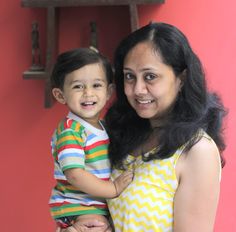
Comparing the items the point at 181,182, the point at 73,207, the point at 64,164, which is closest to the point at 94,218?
the point at 73,207

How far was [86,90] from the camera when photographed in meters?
1.36

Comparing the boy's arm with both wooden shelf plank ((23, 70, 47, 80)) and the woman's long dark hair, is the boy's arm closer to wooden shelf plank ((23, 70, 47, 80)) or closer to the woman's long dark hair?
the woman's long dark hair

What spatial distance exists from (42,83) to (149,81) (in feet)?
3.08

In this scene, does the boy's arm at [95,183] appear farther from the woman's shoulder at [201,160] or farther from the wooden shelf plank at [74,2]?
the wooden shelf plank at [74,2]

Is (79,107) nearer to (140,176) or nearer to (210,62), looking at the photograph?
(140,176)

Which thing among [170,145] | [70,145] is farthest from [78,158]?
[170,145]

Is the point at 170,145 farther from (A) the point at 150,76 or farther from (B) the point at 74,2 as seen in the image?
(B) the point at 74,2

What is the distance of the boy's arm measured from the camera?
1320mm

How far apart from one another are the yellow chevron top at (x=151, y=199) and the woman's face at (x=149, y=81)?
15cm

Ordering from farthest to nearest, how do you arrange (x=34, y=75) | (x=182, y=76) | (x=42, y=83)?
(x=42, y=83) → (x=34, y=75) → (x=182, y=76)

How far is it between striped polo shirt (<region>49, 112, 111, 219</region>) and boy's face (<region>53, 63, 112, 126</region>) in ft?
0.14

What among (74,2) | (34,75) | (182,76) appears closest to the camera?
(182,76)

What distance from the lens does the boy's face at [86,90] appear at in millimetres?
1362

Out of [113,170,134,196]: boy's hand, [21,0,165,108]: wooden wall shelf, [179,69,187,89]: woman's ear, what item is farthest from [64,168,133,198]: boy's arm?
[21,0,165,108]: wooden wall shelf
